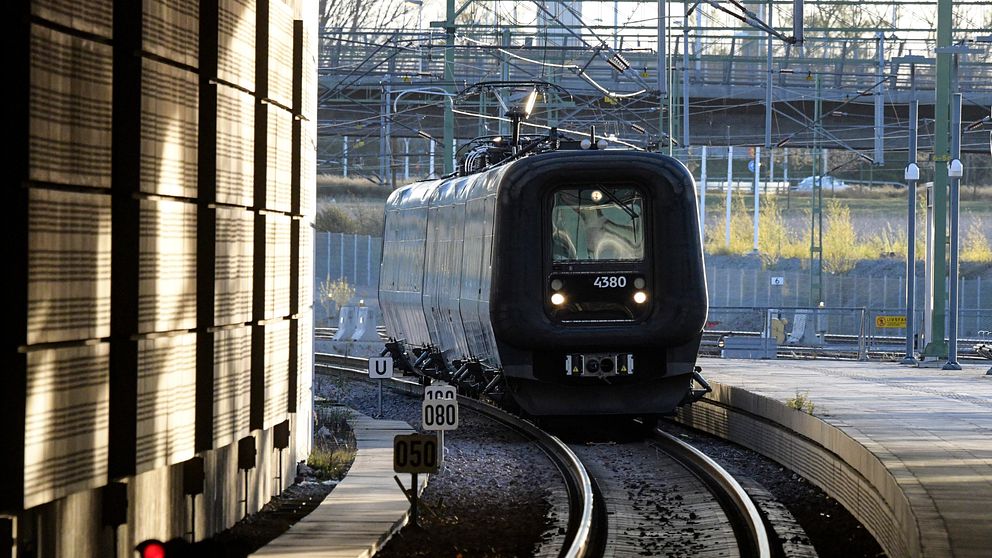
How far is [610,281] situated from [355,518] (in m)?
5.82

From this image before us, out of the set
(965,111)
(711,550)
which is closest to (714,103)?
(965,111)

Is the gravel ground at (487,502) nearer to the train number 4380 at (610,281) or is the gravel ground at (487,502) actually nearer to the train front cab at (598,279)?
the train front cab at (598,279)

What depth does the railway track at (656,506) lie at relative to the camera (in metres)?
12.6

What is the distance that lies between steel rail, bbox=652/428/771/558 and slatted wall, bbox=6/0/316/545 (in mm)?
4089

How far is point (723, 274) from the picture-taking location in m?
57.6

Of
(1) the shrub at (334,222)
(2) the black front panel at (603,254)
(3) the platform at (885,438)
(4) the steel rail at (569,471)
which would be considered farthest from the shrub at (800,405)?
(1) the shrub at (334,222)

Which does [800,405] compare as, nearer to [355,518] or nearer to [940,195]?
[355,518]

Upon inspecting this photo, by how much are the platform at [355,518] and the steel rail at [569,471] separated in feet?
4.77

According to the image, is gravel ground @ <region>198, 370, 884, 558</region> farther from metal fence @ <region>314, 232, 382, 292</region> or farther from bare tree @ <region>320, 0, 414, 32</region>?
bare tree @ <region>320, 0, 414, 32</region>

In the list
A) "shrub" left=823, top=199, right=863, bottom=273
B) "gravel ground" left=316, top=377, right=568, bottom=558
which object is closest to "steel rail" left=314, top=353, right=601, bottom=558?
"gravel ground" left=316, top=377, right=568, bottom=558

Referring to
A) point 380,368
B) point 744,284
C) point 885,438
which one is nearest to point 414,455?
point 885,438

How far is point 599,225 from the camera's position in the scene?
18.1 meters

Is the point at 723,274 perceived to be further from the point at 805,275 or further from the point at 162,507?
the point at 162,507

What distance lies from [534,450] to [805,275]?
3968 cm
